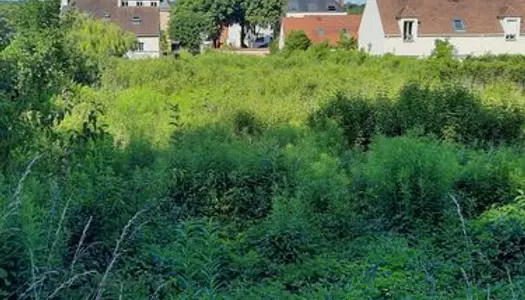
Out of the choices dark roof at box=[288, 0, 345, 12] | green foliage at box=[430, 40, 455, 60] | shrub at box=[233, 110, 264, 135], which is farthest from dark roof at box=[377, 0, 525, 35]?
dark roof at box=[288, 0, 345, 12]

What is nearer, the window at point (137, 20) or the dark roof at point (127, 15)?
the dark roof at point (127, 15)

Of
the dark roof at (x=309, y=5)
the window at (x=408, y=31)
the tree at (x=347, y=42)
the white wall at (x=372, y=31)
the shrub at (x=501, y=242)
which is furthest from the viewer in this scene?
the dark roof at (x=309, y=5)

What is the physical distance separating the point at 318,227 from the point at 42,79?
237 cm

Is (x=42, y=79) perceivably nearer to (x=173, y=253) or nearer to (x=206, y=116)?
(x=173, y=253)

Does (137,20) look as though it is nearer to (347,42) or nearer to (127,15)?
(127,15)

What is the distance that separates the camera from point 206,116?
9.77m

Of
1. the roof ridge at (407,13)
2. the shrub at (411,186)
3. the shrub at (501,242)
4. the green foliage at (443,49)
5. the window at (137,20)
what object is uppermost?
the window at (137,20)

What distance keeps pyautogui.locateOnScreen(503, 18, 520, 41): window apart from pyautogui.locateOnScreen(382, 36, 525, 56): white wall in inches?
7.4

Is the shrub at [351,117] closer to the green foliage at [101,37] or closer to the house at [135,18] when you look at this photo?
the green foliage at [101,37]

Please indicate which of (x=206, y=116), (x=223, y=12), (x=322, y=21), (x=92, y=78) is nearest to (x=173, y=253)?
(x=206, y=116)

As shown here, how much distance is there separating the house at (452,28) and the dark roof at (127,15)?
16.2 m

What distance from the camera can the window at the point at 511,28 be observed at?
27281 millimetres

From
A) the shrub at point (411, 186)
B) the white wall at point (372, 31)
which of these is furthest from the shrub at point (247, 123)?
the white wall at point (372, 31)

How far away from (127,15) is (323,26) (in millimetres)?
12779
